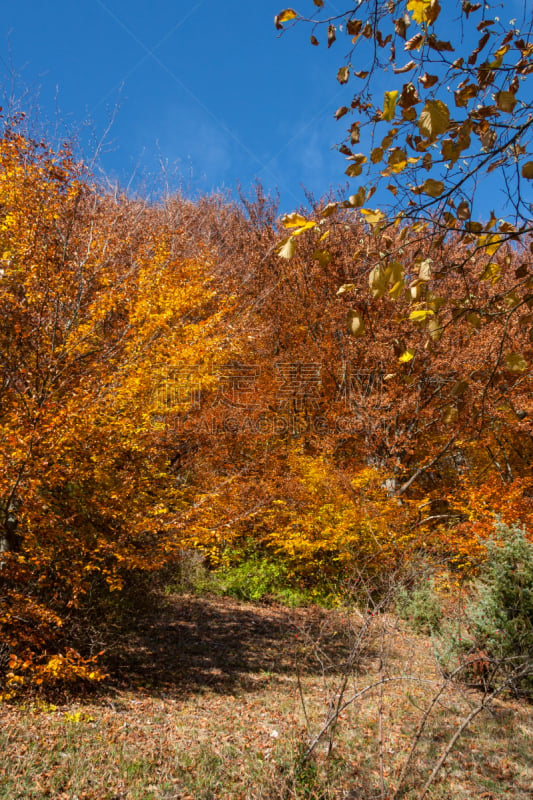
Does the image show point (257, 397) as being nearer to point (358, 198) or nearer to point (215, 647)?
point (215, 647)

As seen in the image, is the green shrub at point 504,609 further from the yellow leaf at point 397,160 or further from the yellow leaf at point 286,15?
the yellow leaf at point 286,15

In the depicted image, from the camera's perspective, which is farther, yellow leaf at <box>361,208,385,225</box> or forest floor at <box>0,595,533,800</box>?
forest floor at <box>0,595,533,800</box>

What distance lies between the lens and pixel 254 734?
4949 millimetres

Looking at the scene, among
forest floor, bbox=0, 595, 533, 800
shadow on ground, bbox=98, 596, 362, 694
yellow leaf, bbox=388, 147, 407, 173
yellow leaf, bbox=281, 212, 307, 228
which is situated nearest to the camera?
yellow leaf, bbox=281, 212, 307, 228

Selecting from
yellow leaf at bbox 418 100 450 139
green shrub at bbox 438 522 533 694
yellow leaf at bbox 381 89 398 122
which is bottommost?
green shrub at bbox 438 522 533 694

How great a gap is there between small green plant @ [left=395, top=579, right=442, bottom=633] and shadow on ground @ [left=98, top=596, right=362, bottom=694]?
1.30 meters

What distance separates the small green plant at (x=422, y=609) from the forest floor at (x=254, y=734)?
107 cm

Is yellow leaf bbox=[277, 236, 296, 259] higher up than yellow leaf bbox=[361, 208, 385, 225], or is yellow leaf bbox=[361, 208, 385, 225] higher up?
yellow leaf bbox=[361, 208, 385, 225]

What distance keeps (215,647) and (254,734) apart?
3.51 metres

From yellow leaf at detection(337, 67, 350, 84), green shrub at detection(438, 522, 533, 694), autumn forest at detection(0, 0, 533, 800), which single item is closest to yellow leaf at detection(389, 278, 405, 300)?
autumn forest at detection(0, 0, 533, 800)

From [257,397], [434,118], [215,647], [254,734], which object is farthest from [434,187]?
[257,397]

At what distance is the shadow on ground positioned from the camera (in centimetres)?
664

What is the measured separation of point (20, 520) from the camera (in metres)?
5.52

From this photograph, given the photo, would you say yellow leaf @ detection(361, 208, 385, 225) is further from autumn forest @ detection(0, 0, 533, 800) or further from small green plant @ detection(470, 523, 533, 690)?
small green plant @ detection(470, 523, 533, 690)
